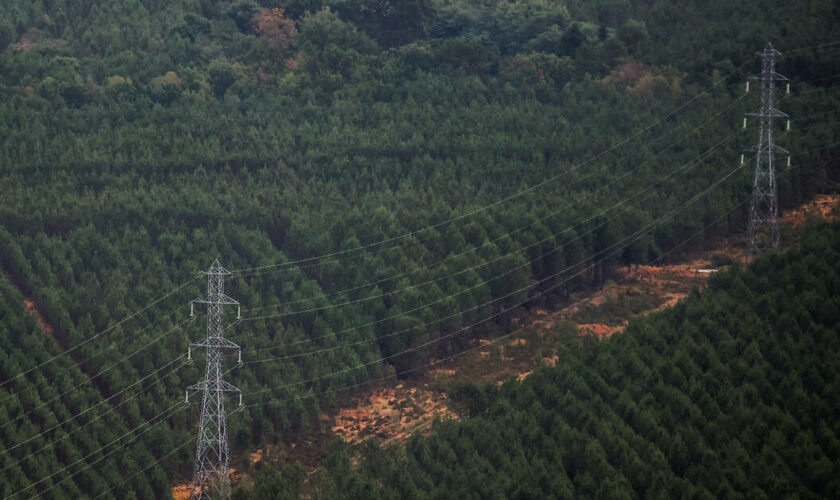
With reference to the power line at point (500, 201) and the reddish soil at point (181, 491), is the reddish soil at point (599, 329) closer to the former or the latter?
the power line at point (500, 201)

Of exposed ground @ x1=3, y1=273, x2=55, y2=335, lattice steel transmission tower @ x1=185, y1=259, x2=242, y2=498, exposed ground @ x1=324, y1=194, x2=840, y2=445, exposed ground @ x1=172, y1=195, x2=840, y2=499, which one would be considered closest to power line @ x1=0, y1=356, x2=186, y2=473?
exposed ground @ x1=172, y1=195, x2=840, y2=499

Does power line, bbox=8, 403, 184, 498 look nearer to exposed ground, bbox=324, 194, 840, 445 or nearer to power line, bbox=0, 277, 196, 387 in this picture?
power line, bbox=0, 277, 196, 387

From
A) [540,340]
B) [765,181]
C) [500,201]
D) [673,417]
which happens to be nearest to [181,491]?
[540,340]

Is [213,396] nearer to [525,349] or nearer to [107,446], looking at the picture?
[107,446]

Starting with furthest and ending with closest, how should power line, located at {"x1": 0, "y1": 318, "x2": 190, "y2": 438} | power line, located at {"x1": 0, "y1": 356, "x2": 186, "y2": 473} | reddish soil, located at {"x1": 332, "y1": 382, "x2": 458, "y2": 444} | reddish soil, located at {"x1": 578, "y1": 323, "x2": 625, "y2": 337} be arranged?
1. reddish soil, located at {"x1": 578, "y1": 323, "x2": 625, "y2": 337}
2. reddish soil, located at {"x1": 332, "y1": 382, "x2": 458, "y2": 444}
3. power line, located at {"x1": 0, "y1": 318, "x2": 190, "y2": 438}
4. power line, located at {"x1": 0, "y1": 356, "x2": 186, "y2": 473}

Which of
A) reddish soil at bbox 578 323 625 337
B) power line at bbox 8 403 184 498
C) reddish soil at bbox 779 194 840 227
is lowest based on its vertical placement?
reddish soil at bbox 578 323 625 337

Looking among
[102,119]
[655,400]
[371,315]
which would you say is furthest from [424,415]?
[102,119]
